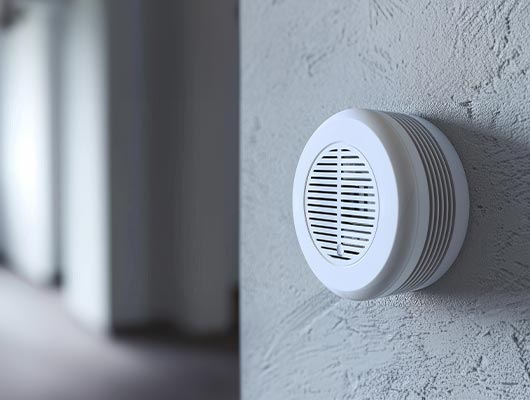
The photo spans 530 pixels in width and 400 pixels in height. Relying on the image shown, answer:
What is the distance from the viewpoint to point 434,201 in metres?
0.47

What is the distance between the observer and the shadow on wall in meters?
0.46

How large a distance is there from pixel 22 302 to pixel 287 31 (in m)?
4.30

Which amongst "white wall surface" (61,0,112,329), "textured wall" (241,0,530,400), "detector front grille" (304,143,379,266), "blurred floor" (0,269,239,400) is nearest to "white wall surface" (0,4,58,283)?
"white wall surface" (61,0,112,329)

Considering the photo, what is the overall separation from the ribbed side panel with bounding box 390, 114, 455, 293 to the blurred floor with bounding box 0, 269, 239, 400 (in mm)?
2282

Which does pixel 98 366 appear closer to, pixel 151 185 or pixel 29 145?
pixel 151 185

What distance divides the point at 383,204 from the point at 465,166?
0.09 m

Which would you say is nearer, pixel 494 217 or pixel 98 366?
pixel 494 217

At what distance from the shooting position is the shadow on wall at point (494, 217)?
463mm

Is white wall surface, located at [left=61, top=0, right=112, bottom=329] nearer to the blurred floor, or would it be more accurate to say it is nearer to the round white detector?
the blurred floor

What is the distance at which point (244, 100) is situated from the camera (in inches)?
29.9

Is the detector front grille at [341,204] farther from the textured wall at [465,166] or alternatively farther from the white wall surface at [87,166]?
the white wall surface at [87,166]

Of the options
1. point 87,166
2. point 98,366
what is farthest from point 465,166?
point 87,166

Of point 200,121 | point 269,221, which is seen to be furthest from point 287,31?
point 200,121

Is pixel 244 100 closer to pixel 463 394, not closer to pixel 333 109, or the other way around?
pixel 333 109
